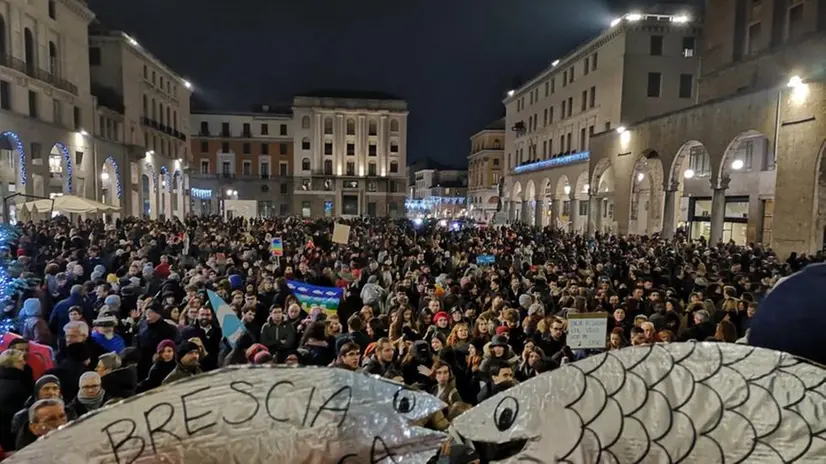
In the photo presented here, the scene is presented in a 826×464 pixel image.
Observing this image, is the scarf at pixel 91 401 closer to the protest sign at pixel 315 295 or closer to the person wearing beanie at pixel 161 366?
→ the person wearing beanie at pixel 161 366

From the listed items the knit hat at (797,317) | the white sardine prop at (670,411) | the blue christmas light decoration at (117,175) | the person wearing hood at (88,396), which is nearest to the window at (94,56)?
the blue christmas light decoration at (117,175)

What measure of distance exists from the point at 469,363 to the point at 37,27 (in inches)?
1394

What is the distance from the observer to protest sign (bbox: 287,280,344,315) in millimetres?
9930

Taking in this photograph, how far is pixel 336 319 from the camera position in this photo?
793cm

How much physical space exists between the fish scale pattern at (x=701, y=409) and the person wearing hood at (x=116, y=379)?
470 cm

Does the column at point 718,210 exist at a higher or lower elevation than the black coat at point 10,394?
higher

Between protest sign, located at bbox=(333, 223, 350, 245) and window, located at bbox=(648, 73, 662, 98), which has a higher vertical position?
window, located at bbox=(648, 73, 662, 98)

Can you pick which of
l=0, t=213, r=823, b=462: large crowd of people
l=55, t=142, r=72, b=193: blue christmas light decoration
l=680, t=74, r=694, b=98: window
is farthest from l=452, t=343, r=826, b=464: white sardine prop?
l=680, t=74, r=694, b=98: window

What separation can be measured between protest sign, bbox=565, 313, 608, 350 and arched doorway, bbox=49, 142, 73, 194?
106 ft

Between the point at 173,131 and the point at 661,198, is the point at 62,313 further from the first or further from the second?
the point at 173,131

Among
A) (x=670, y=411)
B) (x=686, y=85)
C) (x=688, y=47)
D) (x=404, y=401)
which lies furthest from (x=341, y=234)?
(x=688, y=47)

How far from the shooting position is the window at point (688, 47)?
37875 millimetres

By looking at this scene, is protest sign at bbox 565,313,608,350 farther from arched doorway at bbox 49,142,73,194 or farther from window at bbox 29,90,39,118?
window at bbox 29,90,39,118

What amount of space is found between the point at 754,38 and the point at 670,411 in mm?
33658
